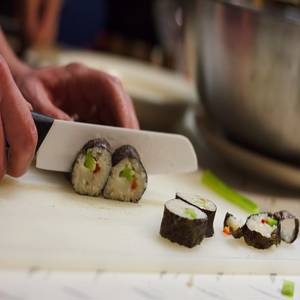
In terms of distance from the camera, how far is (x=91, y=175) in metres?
1.05

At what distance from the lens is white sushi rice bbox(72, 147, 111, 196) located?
104 cm

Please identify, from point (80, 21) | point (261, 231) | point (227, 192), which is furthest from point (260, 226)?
point (80, 21)

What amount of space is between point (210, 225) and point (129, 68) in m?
1.16

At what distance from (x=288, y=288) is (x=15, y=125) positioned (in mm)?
503

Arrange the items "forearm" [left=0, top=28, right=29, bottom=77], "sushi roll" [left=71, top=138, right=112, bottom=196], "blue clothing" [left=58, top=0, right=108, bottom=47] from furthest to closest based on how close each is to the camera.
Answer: "blue clothing" [left=58, top=0, right=108, bottom=47] < "forearm" [left=0, top=28, right=29, bottom=77] < "sushi roll" [left=71, top=138, right=112, bottom=196]

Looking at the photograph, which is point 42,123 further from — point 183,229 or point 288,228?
point 288,228

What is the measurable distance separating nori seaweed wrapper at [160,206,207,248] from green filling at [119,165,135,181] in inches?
4.6

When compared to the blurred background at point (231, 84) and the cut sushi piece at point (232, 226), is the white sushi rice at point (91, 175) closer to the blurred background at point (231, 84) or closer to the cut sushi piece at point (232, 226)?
the cut sushi piece at point (232, 226)

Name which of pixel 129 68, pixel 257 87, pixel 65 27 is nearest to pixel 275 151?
pixel 257 87

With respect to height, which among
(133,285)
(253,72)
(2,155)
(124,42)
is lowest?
(124,42)

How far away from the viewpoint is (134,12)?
3.98 meters

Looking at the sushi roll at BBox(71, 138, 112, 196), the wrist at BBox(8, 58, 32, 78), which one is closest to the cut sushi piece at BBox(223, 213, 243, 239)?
the sushi roll at BBox(71, 138, 112, 196)

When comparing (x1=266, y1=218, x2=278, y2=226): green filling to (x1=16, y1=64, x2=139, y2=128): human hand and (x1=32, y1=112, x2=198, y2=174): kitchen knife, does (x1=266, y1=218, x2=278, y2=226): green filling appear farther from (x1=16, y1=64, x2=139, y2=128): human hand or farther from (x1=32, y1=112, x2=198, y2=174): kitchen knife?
(x1=16, y1=64, x2=139, y2=128): human hand

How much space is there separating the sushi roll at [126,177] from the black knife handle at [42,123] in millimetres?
125
